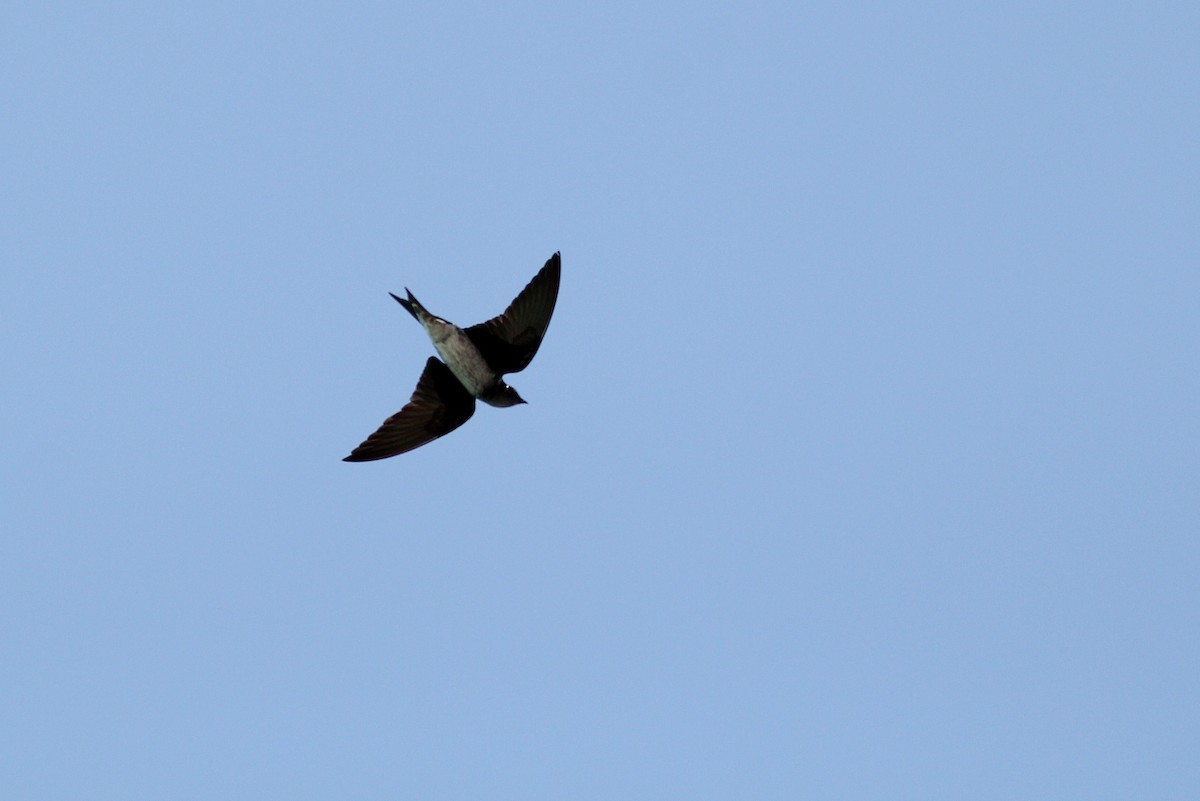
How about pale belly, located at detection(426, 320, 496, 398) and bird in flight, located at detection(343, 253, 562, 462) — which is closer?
pale belly, located at detection(426, 320, 496, 398)

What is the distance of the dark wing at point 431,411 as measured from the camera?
54.3 feet

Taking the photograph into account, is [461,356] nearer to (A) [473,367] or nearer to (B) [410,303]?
(A) [473,367]

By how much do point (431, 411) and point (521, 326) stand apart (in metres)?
1.68

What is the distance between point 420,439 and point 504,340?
1760mm

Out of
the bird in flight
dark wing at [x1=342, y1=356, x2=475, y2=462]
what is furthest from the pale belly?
dark wing at [x1=342, y1=356, x2=475, y2=462]

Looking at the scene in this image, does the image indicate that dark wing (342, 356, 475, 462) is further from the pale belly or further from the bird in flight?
the pale belly

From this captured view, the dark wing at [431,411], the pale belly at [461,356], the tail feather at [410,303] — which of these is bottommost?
the dark wing at [431,411]

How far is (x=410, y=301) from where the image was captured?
16.2 m

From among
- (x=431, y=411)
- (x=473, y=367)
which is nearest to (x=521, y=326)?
(x=473, y=367)

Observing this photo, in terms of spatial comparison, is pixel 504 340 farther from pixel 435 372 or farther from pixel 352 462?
pixel 352 462

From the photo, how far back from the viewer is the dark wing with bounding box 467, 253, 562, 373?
16641 millimetres

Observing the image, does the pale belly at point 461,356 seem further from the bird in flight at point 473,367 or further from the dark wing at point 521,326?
the dark wing at point 521,326

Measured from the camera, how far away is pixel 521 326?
16.8 metres

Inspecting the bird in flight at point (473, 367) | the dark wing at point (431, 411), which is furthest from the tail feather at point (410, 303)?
the dark wing at point (431, 411)
